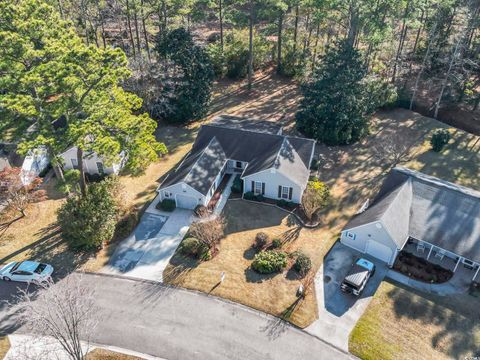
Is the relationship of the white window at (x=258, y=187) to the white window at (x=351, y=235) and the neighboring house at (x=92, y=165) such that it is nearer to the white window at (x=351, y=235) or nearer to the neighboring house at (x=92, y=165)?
the white window at (x=351, y=235)

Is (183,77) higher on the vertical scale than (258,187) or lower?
higher

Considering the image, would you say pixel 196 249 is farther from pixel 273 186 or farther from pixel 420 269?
pixel 420 269

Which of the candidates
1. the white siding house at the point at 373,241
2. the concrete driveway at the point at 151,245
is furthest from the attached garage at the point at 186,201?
the white siding house at the point at 373,241

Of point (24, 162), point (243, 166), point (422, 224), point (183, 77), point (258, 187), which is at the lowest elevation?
point (258, 187)

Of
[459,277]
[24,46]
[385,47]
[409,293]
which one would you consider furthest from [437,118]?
[24,46]

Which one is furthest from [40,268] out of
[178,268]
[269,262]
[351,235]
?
[351,235]

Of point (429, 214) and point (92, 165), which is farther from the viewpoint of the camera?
point (92, 165)

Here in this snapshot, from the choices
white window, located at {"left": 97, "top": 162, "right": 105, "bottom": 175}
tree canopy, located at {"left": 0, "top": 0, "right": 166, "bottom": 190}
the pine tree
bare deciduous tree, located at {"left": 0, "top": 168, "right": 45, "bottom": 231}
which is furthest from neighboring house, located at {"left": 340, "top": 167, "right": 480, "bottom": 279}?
bare deciduous tree, located at {"left": 0, "top": 168, "right": 45, "bottom": 231}

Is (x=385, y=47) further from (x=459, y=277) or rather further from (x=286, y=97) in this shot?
(x=459, y=277)

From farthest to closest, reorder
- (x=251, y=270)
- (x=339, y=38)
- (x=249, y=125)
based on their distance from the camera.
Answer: (x=339, y=38) → (x=249, y=125) → (x=251, y=270)

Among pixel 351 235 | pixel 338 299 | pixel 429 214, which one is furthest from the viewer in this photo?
pixel 351 235
